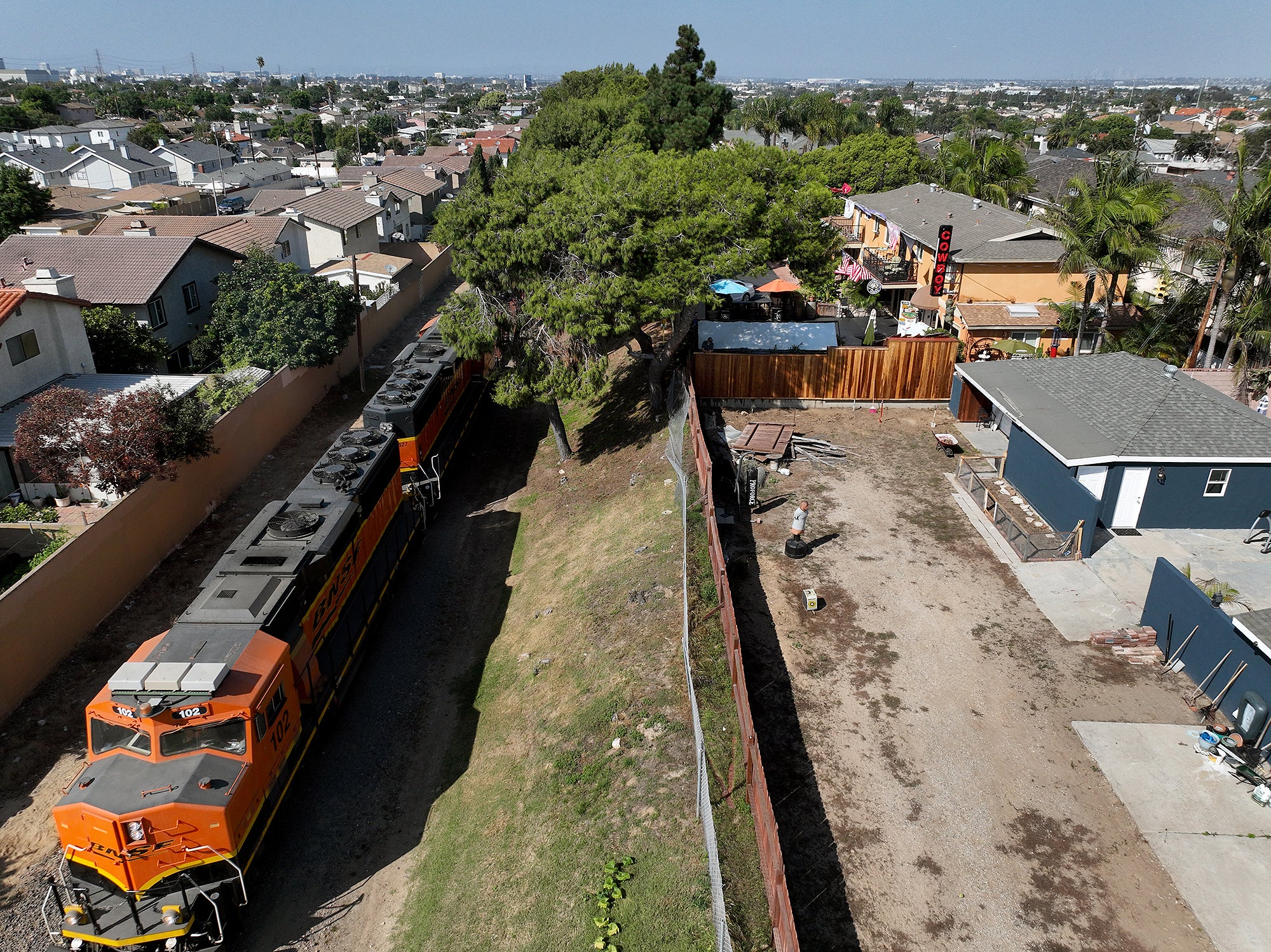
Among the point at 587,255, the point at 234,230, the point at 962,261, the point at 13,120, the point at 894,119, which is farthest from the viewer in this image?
the point at 894,119

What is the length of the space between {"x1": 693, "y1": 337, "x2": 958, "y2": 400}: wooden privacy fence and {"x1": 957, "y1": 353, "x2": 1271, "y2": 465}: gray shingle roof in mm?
3307

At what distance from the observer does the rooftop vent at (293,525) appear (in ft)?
54.9

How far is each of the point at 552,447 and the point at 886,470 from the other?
1311cm

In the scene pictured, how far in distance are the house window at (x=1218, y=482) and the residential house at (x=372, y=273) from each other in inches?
1591

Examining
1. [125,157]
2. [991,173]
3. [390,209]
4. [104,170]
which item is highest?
[991,173]

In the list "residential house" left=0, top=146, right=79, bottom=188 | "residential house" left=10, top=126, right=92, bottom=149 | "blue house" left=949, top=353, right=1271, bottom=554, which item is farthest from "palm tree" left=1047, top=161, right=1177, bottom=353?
"residential house" left=10, top=126, right=92, bottom=149

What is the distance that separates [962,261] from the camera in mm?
35625

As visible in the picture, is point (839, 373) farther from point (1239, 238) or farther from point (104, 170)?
point (104, 170)

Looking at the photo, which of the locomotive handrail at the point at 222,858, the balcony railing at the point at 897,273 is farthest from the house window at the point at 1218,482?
the locomotive handrail at the point at 222,858

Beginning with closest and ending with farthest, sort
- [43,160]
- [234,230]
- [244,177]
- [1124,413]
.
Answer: [1124,413]
[234,230]
[244,177]
[43,160]

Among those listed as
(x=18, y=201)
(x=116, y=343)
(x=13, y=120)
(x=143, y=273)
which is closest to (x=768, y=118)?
(x=18, y=201)

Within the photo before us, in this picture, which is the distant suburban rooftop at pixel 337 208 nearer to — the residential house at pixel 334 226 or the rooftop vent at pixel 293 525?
the residential house at pixel 334 226

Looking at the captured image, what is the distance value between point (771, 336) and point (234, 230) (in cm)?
3344

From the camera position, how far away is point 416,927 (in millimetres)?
13352
